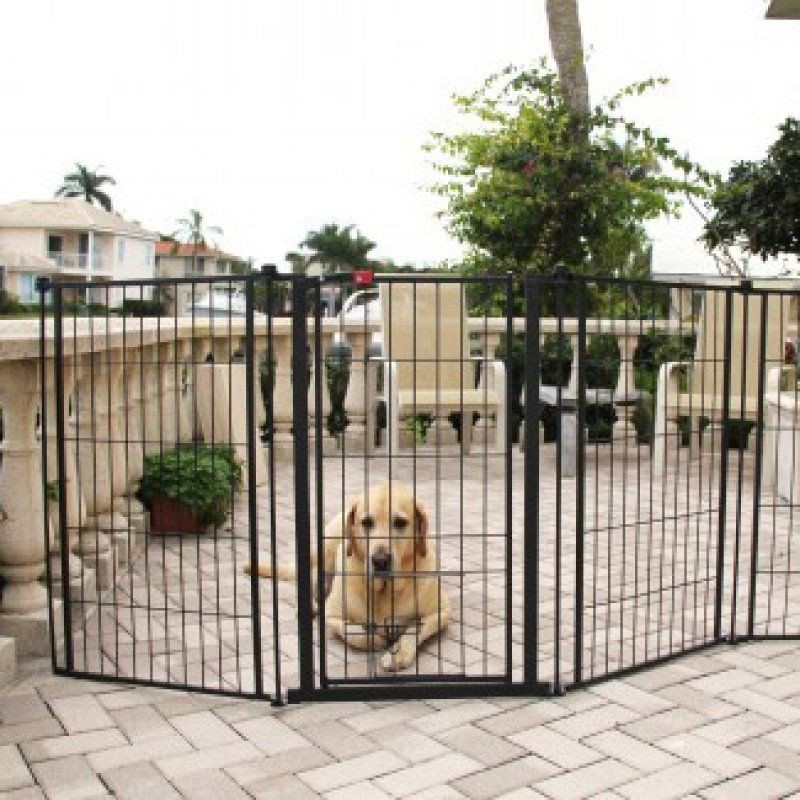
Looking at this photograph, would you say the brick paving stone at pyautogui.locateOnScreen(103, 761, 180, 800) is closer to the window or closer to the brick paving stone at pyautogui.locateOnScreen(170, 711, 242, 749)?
the brick paving stone at pyautogui.locateOnScreen(170, 711, 242, 749)

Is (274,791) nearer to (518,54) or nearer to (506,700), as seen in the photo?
(506,700)

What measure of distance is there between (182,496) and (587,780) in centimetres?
328

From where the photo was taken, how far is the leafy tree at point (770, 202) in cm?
855

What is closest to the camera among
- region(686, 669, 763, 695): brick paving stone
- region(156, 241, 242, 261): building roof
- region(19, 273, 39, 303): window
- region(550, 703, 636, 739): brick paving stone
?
region(550, 703, 636, 739): brick paving stone

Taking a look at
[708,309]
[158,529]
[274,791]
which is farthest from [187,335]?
[274,791]

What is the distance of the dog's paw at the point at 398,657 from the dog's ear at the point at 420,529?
37 cm

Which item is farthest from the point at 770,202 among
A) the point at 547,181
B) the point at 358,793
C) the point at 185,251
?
the point at 185,251

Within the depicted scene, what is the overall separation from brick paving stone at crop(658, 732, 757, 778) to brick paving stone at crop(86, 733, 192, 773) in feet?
4.84

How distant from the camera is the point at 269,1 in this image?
26.9 feet

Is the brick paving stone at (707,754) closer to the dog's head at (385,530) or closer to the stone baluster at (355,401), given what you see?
the dog's head at (385,530)

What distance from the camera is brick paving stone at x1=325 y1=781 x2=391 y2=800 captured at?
2.88 metres

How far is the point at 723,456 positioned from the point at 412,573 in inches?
52.4

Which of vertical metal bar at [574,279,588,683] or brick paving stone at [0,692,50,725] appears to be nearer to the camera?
brick paving stone at [0,692,50,725]

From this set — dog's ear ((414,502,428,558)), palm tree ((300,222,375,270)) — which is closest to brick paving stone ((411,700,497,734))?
dog's ear ((414,502,428,558))
